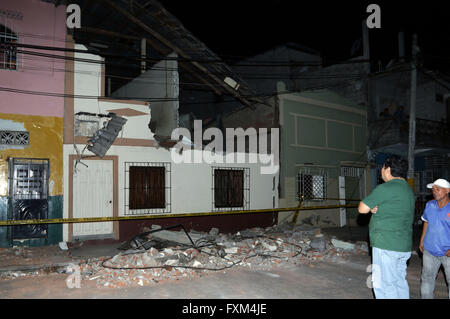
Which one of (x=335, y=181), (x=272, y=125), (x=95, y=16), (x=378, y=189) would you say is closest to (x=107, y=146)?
(x=95, y=16)

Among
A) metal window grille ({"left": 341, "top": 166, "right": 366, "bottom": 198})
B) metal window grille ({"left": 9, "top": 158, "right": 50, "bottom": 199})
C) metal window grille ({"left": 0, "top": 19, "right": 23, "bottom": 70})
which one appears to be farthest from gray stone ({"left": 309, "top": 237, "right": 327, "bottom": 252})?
metal window grille ({"left": 0, "top": 19, "right": 23, "bottom": 70})

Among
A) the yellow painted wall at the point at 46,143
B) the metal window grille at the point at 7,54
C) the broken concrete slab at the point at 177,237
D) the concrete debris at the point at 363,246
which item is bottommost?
the concrete debris at the point at 363,246

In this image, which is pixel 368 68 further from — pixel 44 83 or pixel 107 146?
pixel 44 83

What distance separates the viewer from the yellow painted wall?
8.63 meters

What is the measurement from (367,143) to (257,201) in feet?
23.9

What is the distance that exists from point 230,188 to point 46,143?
6146 mm

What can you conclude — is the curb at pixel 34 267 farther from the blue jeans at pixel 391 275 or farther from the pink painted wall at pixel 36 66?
the blue jeans at pixel 391 275

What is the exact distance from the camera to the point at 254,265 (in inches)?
269

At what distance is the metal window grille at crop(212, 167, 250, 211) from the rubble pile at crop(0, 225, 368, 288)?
8.04ft

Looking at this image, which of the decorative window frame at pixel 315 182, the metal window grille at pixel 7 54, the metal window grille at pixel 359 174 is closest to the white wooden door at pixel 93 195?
the metal window grille at pixel 7 54

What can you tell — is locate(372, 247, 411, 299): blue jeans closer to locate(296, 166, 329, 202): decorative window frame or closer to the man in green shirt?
the man in green shirt

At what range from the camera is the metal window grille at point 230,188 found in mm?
11469

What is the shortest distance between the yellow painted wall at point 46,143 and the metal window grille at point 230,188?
16.2 feet

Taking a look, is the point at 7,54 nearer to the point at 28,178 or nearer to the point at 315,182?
the point at 28,178
